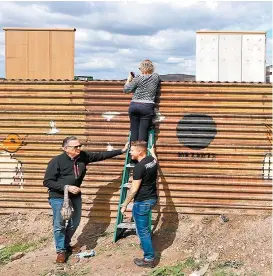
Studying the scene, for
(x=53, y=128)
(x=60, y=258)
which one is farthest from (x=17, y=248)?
(x=53, y=128)

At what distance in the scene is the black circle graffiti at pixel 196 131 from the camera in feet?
28.0

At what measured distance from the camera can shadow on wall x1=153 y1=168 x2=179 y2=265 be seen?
309 inches

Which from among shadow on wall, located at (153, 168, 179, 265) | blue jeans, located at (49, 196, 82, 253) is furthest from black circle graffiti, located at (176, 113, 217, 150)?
blue jeans, located at (49, 196, 82, 253)

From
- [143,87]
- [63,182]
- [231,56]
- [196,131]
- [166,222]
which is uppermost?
[231,56]

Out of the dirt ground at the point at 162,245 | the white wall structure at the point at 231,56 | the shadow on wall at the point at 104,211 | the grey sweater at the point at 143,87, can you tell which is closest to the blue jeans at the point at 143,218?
the dirt ground at the point at 162,245

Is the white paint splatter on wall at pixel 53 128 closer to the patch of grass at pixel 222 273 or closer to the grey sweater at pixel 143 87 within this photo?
the grey sweater at pixel 143 87

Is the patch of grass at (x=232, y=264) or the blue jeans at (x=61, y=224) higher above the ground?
the blue jeans at (x=61, y=224)

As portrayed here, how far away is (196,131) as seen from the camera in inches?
338

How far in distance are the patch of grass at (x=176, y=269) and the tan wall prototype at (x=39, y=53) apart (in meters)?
4.67

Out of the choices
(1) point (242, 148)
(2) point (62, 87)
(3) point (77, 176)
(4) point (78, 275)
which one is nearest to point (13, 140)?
(2) point (62, 87)

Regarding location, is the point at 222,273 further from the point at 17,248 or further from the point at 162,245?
the point at 17,248

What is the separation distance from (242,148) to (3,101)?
17.0 feet

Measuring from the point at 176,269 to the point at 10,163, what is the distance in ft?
14.5

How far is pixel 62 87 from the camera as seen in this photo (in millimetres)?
8820
